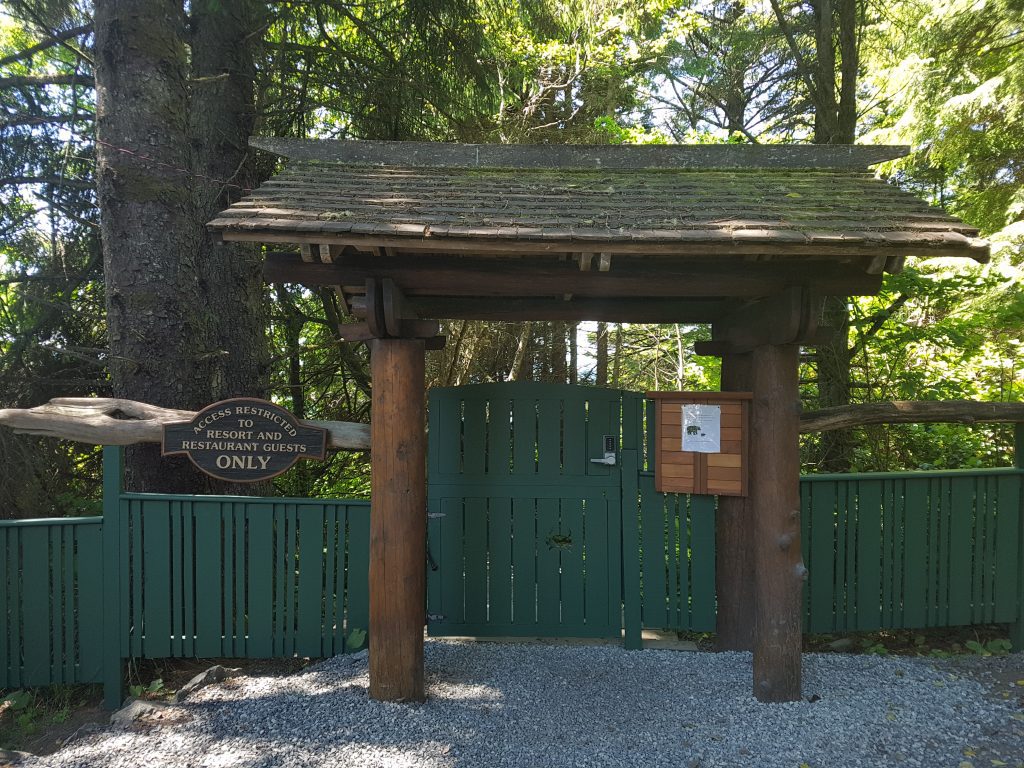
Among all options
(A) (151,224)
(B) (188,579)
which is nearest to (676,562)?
(B) (188,579)

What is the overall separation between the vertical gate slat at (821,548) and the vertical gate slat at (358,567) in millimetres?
3373

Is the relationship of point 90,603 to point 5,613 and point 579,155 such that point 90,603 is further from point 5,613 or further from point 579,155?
point 579,155

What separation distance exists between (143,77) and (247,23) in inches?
55.1

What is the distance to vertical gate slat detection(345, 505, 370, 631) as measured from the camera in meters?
4.47

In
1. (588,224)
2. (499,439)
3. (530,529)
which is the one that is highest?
(588,224)

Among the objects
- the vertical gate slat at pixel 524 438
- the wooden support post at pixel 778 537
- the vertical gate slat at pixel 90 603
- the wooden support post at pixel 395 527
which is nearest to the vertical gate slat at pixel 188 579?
the vertical gate slat at pixel 90 603

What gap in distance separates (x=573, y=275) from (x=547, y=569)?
226 cm

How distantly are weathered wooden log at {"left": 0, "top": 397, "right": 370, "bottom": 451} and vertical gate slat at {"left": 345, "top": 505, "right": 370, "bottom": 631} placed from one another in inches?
23.3

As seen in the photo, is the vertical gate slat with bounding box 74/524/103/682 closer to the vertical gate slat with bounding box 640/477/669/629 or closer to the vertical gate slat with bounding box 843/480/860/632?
the vertical gate slat with bounding box 640/477/669/629

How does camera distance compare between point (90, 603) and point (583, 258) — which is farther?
point (90, 603)

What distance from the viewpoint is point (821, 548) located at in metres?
4.81

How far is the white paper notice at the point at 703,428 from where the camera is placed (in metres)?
4.45

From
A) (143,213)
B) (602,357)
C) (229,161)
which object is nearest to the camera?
(143,213)

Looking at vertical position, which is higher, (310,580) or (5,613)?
(310,580)
